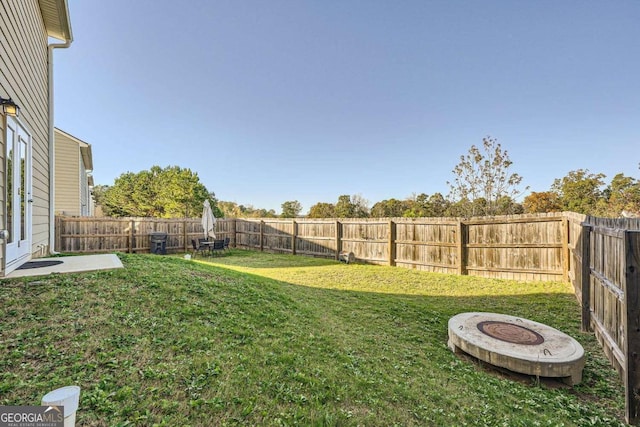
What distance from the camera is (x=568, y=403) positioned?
8.46ft

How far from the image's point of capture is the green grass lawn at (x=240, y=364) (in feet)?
6.27

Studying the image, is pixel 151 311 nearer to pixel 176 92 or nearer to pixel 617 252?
pixel 617 252

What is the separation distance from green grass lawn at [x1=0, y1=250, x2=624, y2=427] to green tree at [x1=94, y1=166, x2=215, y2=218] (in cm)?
2485

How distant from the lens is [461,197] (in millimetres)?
15531

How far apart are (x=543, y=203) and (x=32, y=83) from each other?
111 ft

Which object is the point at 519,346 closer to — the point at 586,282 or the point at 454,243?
the point at 586,282

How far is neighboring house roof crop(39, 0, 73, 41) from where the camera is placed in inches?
226

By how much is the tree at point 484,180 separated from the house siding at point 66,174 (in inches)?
792

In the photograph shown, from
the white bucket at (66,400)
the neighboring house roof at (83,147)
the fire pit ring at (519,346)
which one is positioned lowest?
the fire pit ring at (519,346)

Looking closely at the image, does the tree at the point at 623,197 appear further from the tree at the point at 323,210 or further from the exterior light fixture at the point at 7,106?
the exterior light fixture at the point at 7,106

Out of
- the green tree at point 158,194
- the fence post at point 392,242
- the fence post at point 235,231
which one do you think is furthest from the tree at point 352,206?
the fence post at point 392,242

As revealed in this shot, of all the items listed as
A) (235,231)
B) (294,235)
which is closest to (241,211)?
(235,231)

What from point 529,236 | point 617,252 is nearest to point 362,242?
point 529,236

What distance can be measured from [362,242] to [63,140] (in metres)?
14.7
